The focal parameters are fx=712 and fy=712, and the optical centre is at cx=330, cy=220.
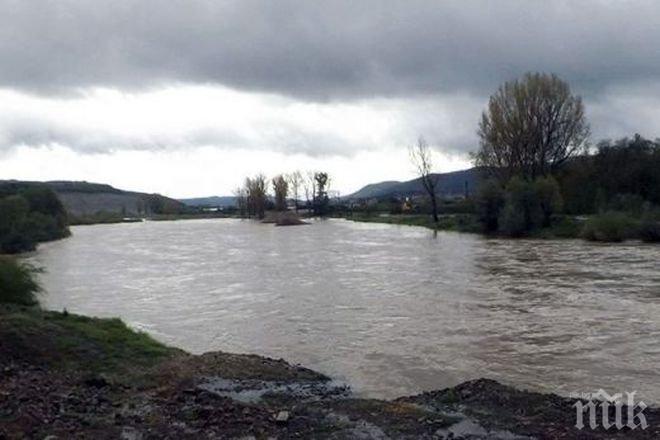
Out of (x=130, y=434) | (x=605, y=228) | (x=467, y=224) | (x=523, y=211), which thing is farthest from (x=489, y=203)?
(x=130, y=434)

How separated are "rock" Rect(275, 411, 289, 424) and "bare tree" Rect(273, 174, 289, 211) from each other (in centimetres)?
→ 11590

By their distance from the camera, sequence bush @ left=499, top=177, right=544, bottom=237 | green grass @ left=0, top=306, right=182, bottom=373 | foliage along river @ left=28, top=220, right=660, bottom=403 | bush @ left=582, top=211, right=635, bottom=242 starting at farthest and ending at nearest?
bush @ left=499, top=177, right=544, bottom=237, bush @ left=582, top=211, right=635, bottom=242, foliage along river @ left=28, top=220, right=660, bottom=403, green grass @ left=0, top=306, right=182, bottom=373

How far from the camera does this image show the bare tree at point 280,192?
12388 cm

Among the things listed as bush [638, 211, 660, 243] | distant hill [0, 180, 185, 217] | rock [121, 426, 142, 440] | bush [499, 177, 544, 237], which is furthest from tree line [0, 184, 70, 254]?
distant hill [0, 180, 185, 217]

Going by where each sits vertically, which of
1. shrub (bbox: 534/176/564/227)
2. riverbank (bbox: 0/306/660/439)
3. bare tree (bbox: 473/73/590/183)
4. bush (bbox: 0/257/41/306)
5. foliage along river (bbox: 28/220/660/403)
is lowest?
foliage along river (bbox: 28/220/660/403)

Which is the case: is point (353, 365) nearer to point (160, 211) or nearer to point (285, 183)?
point (285, 183)

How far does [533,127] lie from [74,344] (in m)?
51.1

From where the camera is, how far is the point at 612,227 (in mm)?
41906

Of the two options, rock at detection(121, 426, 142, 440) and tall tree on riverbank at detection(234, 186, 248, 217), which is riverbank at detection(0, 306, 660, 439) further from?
tall tree on riverbank at detection(234, 186, 248, 217)

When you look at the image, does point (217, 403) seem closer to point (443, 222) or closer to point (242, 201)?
point (443, 222)

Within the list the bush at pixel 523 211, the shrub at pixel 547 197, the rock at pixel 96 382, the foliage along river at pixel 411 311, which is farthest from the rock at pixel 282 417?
the shrub at pixel 547 197

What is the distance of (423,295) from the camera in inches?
791

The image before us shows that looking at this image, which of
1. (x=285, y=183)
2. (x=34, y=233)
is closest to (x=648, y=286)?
(x=34, y=233)

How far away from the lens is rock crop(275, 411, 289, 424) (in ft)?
23.6
